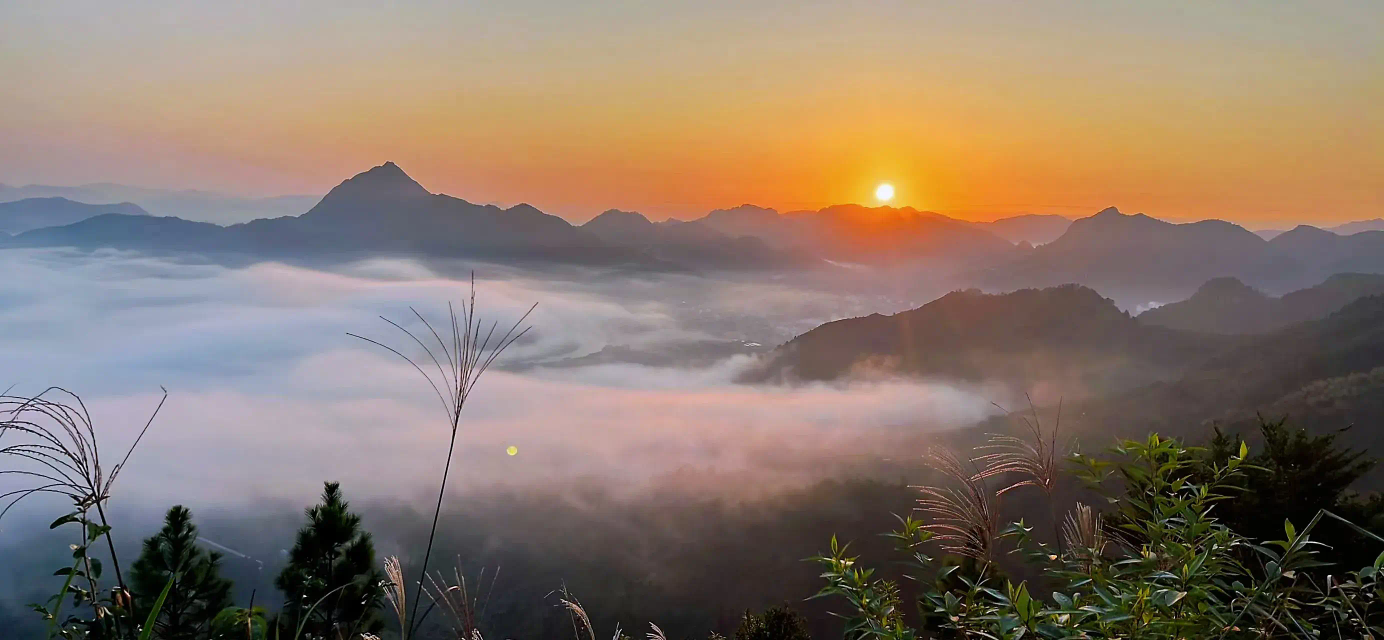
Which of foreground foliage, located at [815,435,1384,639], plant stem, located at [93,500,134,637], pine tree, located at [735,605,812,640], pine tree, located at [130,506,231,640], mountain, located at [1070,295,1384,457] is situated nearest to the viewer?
foreground foliage, located at [815,435,1384,639]

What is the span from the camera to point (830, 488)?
177m

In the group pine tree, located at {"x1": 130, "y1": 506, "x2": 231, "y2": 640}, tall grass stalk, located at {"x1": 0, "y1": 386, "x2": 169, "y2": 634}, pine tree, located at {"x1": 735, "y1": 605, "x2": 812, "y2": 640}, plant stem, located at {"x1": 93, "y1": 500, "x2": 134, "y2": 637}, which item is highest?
tall grass stalk, located at {"x1": 0, "y1": 386, "x2": 169, "y2": 634}

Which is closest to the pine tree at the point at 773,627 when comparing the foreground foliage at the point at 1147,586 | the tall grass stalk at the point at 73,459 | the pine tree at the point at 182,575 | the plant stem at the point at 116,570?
the pine tree at the point at 182,575

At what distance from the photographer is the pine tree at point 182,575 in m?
21.5

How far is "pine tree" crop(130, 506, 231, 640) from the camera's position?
21.5 meters

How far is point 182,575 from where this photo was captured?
19766 mm

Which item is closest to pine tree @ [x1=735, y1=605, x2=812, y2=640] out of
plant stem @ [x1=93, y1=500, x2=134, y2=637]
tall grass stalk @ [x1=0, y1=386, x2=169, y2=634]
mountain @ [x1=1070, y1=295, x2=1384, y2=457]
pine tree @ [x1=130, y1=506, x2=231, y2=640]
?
pine tree @ [x1=130, y1=506, x2=231, y2=640]

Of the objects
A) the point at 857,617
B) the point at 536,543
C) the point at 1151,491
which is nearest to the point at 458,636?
the point at 857,617

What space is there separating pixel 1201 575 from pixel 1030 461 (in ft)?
4.41

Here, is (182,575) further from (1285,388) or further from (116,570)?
(1285,388)

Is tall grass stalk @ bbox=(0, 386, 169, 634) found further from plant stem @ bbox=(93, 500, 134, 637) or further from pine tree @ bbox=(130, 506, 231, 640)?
pine tree @ bbox=(130, 506, 231, 640)

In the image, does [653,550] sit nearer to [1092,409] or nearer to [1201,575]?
[1092,409]

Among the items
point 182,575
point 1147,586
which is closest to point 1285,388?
point 182,575

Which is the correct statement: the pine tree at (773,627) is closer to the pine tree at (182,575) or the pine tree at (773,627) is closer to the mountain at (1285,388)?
the pine tree at (182,575)
